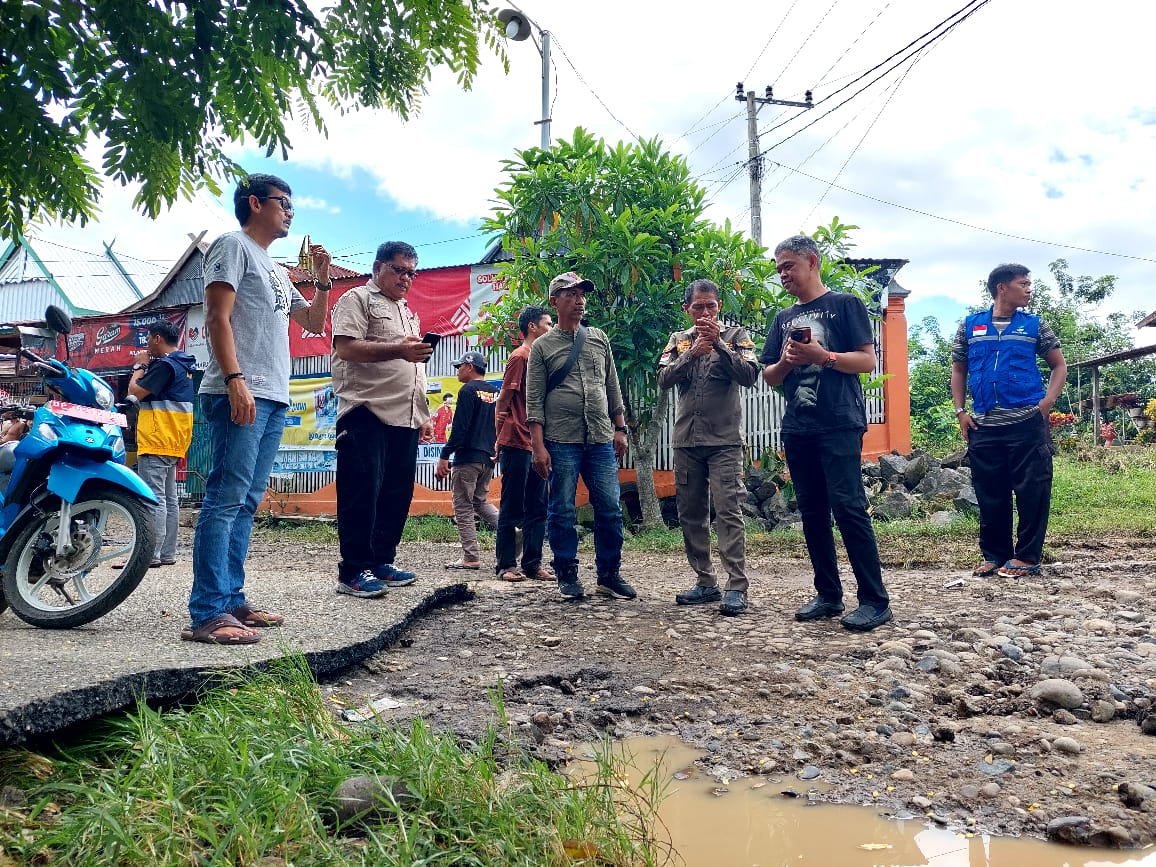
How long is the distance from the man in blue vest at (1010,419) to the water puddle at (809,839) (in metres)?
3.60

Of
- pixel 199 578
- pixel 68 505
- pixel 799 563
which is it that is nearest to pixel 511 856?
pixel 199 578

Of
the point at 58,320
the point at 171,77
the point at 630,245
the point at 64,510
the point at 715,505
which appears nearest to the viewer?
the point at 171,77

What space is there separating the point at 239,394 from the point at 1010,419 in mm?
4328

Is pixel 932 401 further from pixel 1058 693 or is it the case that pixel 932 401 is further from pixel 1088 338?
pixel 1058 693

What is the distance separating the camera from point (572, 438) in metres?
4.73

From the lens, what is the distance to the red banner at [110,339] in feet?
48.5

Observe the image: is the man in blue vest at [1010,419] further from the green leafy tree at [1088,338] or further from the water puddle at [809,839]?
the green leafy tree at [1088,338]

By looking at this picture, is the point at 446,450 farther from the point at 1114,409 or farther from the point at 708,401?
the point at 1114,409

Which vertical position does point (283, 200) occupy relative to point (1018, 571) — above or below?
above

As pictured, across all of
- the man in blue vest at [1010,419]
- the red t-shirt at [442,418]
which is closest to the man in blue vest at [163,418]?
the red t-shirt at [442,418]

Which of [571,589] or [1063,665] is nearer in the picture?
[1063,665]

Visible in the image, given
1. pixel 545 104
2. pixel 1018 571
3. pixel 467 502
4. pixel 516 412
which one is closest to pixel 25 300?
pixel 545 104

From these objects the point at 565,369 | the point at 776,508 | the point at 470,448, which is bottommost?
the point at 776,508

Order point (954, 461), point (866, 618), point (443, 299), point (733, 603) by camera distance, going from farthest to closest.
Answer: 1. point (443, 299)
2. point (954, 461)
3. point (733, 603)
4. point (866, 618)
